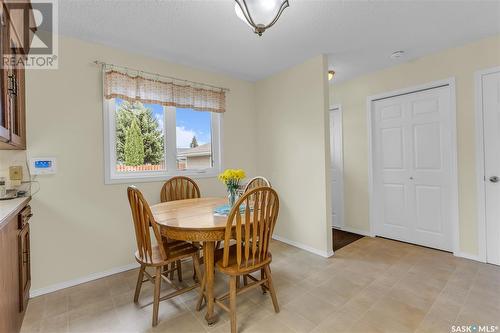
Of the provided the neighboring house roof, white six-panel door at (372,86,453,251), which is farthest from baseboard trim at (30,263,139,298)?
white six-panel door at (372,86,453,251)

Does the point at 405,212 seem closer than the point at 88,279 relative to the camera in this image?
No

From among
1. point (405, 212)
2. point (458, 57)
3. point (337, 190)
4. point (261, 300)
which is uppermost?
point (458, 57)

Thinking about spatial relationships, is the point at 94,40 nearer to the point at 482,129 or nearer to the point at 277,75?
the point at 277,75

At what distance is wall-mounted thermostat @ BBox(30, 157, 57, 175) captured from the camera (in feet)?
6.98

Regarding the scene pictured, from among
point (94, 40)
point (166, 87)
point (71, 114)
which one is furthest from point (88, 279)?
point (94, 40)

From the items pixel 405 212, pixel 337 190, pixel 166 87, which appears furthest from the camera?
pixel 337 190

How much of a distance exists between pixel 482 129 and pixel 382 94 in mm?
1163

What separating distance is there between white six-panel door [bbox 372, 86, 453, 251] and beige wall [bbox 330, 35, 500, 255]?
0.13 meters

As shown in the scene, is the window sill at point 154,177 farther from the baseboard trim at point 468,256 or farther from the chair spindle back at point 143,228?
the baseboard trim at point 468,256

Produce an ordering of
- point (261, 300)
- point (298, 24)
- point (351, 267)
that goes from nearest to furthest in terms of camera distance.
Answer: point (261, 300) → point (298, 24) → point (351, 267)

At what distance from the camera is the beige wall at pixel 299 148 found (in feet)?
9.40

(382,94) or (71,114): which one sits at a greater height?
(382,94)

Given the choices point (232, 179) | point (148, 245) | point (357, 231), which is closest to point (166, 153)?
point (232, 179)

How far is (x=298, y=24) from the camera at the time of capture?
2.19m
